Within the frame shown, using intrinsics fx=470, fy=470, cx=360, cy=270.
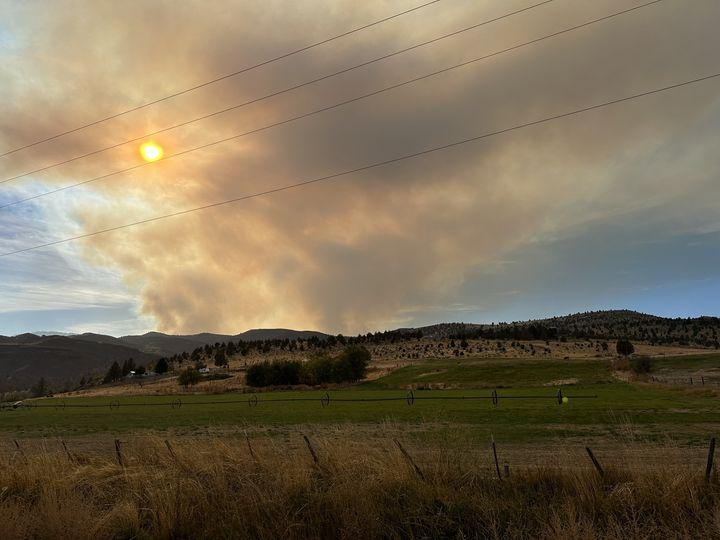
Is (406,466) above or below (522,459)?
above

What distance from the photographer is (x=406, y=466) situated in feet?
34.9

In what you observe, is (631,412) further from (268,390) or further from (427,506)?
(268,390)

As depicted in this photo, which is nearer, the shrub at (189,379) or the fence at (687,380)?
the fence at (687,380)

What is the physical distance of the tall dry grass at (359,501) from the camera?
888cm

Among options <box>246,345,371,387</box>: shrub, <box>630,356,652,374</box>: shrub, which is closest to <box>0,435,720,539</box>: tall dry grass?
<box>630,356,652,374</box>: shrub

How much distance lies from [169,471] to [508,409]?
4362cm

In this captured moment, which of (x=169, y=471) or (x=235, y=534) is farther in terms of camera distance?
(x=169, y=471)

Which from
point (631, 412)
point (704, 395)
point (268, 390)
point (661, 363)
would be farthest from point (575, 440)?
point (268, 390)

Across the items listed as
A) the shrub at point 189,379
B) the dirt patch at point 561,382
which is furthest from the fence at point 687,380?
the shrub at point 189,379

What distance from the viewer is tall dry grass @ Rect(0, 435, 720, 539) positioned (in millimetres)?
8883

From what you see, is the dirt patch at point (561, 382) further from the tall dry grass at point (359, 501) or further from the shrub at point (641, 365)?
the tall dry grass at point (359, 501)

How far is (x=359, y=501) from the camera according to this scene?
9344mm

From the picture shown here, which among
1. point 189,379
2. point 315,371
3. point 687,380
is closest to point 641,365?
point 687,380

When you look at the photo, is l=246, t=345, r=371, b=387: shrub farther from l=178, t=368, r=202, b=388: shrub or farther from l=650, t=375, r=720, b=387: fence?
l=650, t=375, r=720, b=387: fence
